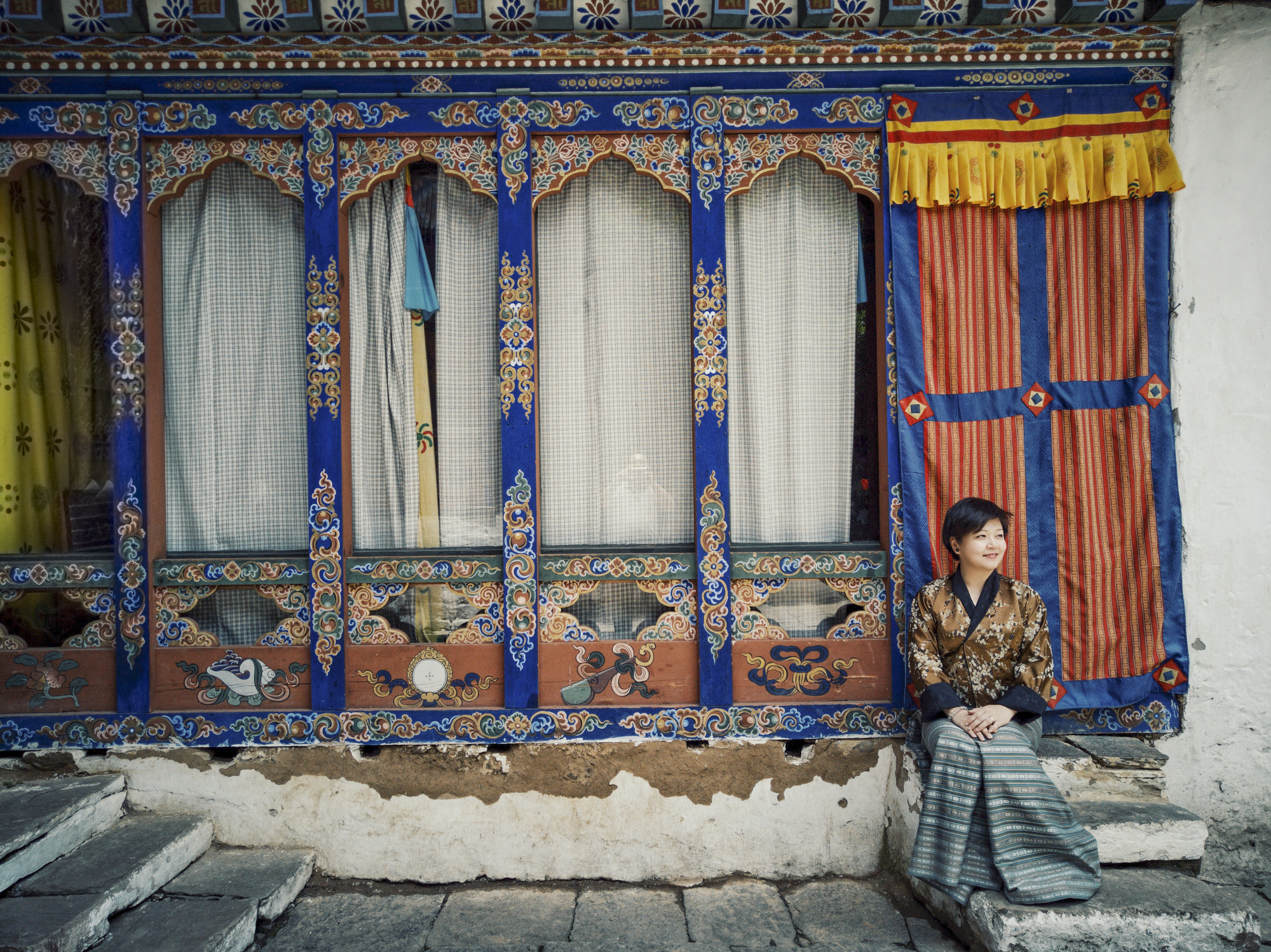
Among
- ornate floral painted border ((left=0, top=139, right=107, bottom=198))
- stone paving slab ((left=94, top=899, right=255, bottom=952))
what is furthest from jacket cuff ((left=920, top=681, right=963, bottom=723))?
ornate floral painted border ((left=0, top=139, right=107, bottom=198))

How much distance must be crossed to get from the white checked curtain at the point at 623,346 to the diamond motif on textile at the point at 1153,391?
7.34 feet

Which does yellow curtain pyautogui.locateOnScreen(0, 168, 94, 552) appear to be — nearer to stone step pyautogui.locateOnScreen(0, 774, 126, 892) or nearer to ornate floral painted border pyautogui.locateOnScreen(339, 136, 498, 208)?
stone step pyautogui.locateOnScreen(0, 774, 126, 892)

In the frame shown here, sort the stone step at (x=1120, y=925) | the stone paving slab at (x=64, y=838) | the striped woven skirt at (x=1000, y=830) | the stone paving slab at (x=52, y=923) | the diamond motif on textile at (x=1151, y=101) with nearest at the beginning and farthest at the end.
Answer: the stone paving slab at (x=52, y=923) < the stone step at (x=1120, y=925) < the striped woven skirt at (x=1000, y=830) < the stone paving slab at (x=64, y=838) < the diamond motif on textile at (x=1151, y=101)

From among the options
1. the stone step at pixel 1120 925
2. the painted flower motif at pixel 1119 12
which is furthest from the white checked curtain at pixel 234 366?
the painted flower motif at pixel 1119 12

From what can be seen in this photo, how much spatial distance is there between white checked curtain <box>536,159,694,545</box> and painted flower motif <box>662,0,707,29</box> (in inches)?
27.4

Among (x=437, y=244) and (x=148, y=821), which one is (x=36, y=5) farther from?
(x=148, y=821)

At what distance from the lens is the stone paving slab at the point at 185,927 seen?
3.15 metres

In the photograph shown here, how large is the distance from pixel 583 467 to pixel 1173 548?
2958 millimetres

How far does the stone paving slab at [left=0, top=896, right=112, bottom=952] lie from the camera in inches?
115

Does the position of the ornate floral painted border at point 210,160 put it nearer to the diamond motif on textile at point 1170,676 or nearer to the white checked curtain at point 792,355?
the white checked curtain at point 792,355

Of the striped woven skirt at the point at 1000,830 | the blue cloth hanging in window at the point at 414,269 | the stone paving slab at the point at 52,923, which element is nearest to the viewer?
the stone paving slab at the point at 52,923

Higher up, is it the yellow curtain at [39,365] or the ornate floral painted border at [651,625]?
the yellow curtain at [39,365]

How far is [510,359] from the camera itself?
3.99 m

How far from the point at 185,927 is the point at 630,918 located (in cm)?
186
